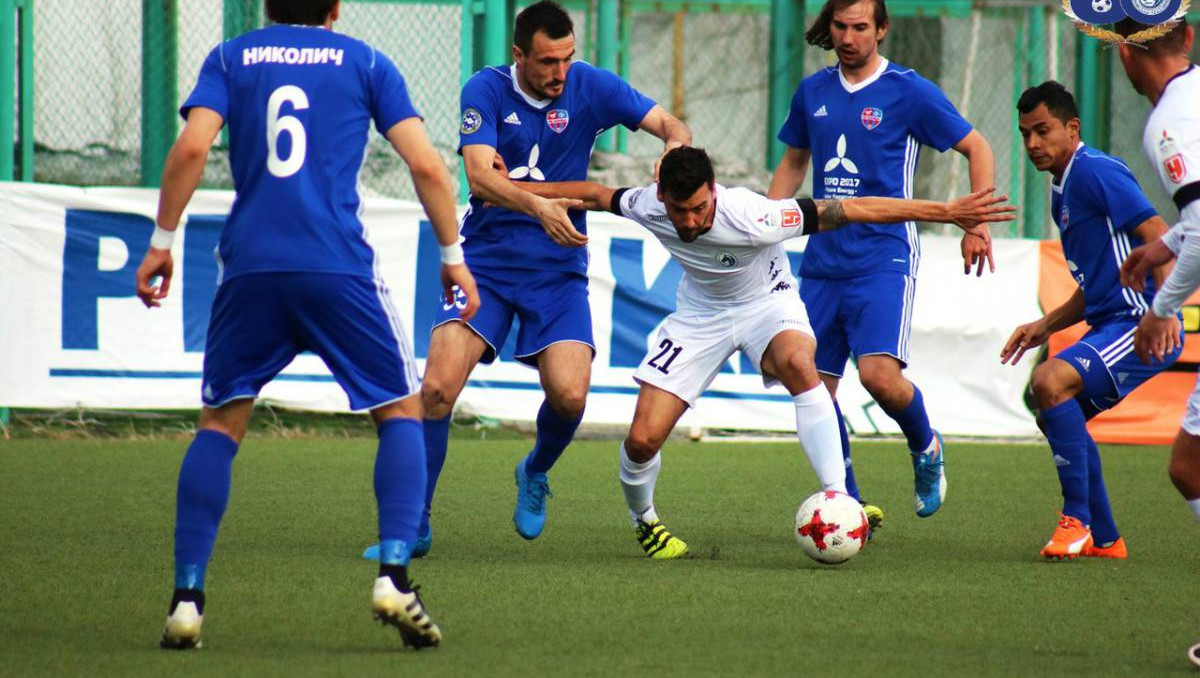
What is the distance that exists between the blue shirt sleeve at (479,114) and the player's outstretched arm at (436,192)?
193cm

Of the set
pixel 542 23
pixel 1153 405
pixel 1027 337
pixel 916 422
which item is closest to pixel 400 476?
pixel 542 23

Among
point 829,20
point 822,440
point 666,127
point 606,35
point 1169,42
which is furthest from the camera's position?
point 606,35

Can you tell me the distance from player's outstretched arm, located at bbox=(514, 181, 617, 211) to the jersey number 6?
1.94 m

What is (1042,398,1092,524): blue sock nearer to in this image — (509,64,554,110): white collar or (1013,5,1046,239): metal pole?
(509,64,554,110): white collar

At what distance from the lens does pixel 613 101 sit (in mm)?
6883

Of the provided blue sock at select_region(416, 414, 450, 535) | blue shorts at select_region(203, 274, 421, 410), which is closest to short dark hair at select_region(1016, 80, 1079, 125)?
blue sock at select_region(416, 414, 450, 535)

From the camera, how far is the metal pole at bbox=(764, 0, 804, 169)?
12930 millimetres

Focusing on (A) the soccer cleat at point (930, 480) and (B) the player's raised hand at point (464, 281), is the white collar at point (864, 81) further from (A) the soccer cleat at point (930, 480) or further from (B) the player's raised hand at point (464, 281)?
(B) the player's raised hand at point (464, 281)

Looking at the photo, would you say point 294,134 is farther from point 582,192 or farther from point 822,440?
point 822,440

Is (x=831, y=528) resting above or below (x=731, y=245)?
below

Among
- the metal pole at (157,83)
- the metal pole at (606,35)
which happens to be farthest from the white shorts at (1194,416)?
the metal pole at (606,35)

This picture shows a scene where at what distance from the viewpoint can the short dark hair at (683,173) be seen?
237 inches

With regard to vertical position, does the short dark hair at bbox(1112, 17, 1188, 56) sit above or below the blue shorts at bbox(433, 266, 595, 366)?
above

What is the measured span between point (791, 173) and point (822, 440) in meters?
1.75
